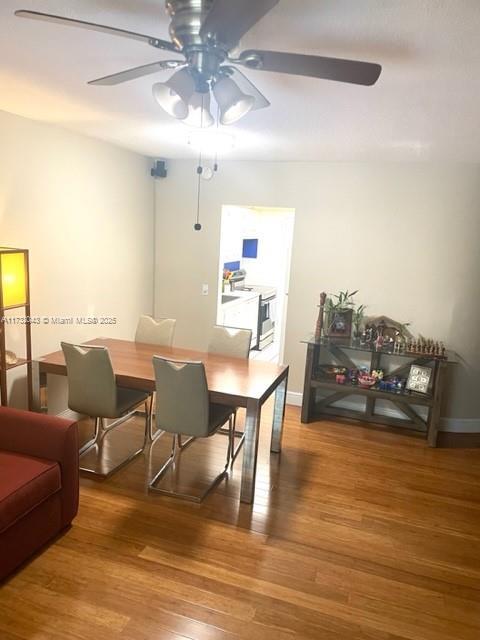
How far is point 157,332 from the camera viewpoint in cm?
432

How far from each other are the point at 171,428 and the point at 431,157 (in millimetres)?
3070

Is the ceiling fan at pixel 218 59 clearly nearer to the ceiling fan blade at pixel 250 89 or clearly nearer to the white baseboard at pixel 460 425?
the ceiling fan blade at pixel 250 89

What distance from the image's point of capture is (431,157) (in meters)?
3.92

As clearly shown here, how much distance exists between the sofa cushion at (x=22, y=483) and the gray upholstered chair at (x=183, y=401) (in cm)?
78

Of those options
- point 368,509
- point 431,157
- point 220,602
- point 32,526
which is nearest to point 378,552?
point 368,509

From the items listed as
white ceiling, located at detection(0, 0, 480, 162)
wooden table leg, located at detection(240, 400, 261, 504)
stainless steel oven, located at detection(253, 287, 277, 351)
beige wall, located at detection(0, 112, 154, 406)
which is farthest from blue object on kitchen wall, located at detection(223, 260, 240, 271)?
wooden table leg, located at detection(240, 400, 261, 504)

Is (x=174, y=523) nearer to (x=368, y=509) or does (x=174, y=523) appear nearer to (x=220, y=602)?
(x=220, y=602)

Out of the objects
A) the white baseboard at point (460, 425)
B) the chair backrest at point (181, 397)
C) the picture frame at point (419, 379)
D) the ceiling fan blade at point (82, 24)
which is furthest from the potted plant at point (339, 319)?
the ceiling fan blade at point (82, 24)

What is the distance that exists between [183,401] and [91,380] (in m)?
0.71

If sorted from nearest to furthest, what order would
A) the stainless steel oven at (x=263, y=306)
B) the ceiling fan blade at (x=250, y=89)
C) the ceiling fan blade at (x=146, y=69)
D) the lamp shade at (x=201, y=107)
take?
the ceiling fan blade at (x=146, y=69) < the ceiling fan blade at (x=250, y=89) < the lamp shade at (x=201, y=107) < the stainless steel oven at (x=263, y=306)

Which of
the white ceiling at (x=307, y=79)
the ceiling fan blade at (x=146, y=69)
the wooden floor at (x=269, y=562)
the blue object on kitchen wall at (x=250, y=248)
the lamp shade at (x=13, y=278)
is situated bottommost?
the wooden floor at (x=269, y=562)

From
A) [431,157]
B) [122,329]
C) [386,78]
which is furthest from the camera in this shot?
[122,329]

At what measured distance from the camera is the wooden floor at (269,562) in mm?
2131

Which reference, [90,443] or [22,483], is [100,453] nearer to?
[90,443]
